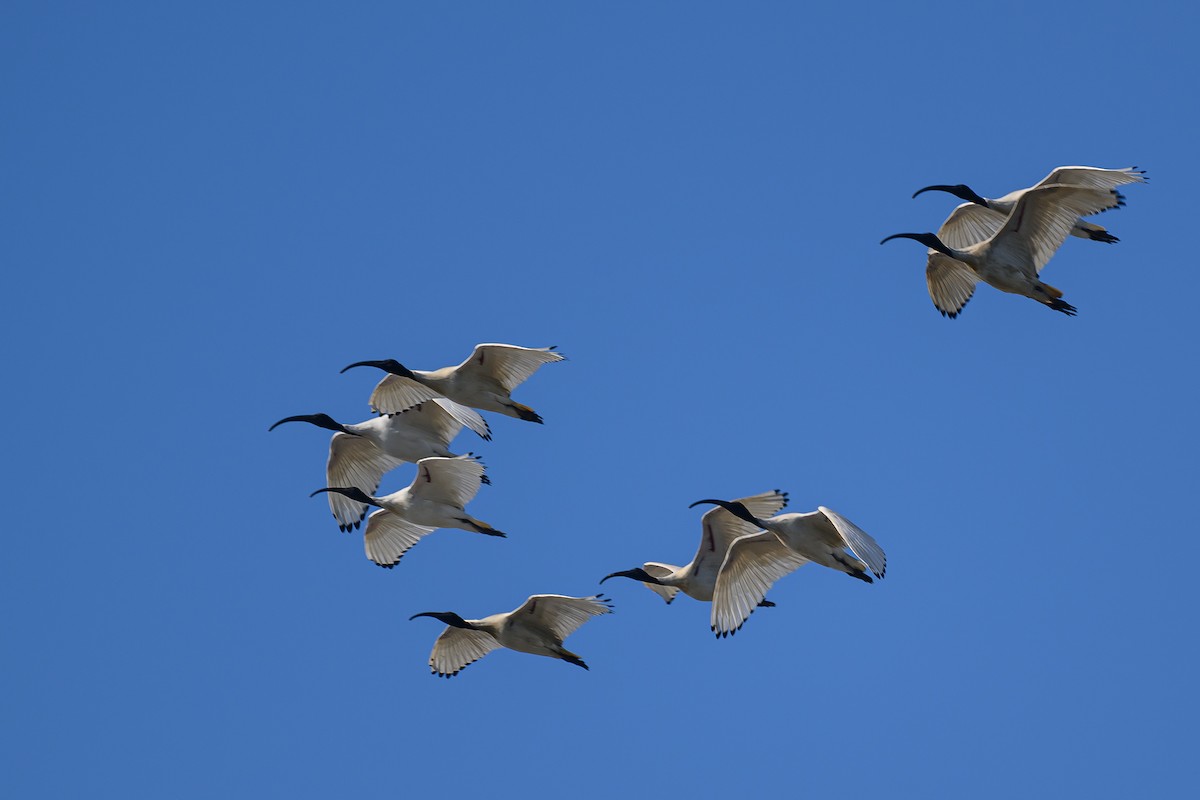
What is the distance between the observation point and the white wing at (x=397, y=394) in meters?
20.5

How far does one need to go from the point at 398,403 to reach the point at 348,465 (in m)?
Answer: 1.91

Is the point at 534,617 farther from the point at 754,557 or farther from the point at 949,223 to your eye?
the point at 949,223

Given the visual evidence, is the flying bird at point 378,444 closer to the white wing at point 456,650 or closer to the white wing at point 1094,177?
the white wing at point 456,650

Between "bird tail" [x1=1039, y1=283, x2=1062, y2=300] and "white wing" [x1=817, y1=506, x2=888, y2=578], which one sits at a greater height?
"bird tail" [x1=1039, y1=283, x2=1062, y2=300]

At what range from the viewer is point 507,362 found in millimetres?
19500

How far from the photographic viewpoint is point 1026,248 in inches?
754

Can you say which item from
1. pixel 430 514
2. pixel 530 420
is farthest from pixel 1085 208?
pixel 430 514

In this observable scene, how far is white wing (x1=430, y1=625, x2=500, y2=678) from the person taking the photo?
20.6 m

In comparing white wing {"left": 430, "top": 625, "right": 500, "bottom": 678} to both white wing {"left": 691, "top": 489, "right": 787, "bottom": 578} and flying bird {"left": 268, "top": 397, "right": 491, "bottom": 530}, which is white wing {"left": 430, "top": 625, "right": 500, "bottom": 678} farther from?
white wing {"left": 691, "top": 489, "right": 787, "bottom": 578}

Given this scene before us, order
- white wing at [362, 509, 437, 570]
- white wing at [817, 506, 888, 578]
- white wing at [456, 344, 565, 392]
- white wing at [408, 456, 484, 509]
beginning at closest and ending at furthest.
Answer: white wing at [817, 506, 888, 578] → white wing at [456, 344, 565, 392] → white wing at [408, 456, 484, 509] → white wing at [362, 509, 437, 570]

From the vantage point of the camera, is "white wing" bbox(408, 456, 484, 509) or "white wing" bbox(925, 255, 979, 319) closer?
"white wing" bbox(408, 456, 484, 509)

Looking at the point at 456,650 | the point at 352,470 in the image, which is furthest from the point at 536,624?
the point at 352,470

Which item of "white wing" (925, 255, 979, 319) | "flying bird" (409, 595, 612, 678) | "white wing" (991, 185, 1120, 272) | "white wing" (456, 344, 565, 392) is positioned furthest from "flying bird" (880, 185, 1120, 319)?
"flying bird" (409, 595, 612, 678)

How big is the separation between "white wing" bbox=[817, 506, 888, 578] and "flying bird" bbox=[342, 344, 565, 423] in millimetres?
3767
